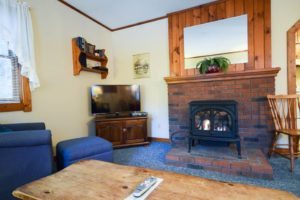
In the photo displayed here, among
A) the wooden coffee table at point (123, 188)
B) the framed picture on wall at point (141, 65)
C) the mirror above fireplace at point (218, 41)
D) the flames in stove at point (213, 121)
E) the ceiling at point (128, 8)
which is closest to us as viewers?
the wooden coffee table at point (123, 188)

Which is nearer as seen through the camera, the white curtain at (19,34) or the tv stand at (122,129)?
the white curtain at (19,34)

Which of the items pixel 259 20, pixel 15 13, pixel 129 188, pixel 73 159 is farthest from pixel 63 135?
pixel 259 20

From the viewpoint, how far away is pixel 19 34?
2170mm

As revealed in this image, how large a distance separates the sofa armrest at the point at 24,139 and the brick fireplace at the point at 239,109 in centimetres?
158

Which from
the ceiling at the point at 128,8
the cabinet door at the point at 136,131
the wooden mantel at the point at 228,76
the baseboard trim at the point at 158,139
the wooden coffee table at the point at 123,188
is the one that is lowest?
the baseboard trim at the point at 158,139

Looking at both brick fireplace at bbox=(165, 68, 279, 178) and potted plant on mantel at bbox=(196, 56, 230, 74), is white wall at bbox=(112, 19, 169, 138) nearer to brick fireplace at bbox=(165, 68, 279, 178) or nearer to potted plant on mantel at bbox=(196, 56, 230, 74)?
brick fireplace at bbox=(165, 68, 279, 178)

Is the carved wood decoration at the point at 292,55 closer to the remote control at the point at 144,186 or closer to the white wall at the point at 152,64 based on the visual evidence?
the white wall at the point at 152,64

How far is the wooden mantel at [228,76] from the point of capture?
99.9 inches

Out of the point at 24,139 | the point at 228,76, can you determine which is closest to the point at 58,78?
the point at 24,139

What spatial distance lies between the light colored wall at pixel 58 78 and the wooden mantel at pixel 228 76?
1.73 metres

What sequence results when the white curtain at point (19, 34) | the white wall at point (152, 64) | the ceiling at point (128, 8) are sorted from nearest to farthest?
the white curtain at point (19, 34) → the ceiling at point (128, 8) → the white wall at point (152, 64)

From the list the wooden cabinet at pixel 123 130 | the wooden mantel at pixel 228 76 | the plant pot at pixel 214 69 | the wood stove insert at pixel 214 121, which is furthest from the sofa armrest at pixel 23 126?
the plant pot at pixel 214 69

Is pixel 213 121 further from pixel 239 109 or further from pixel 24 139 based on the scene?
pixel 24 139

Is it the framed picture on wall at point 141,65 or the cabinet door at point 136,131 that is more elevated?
the framed picture on wall at point 141,65
